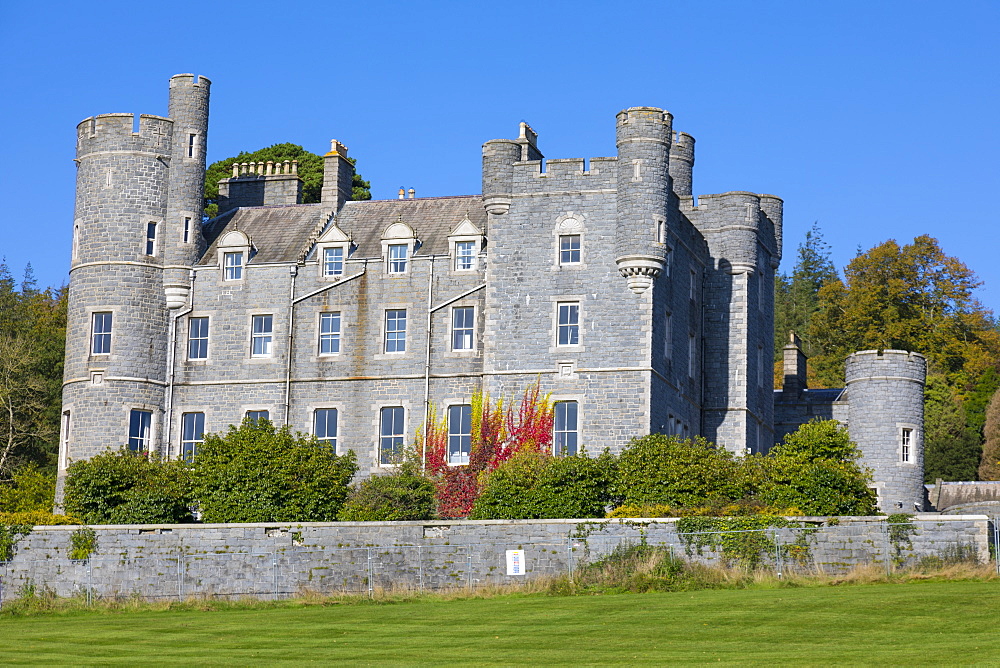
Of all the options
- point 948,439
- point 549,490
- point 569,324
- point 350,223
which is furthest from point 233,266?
point 948,439

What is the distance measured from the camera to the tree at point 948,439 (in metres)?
71.8

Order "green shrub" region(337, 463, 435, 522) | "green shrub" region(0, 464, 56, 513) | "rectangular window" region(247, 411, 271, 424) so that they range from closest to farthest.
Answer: "green shrub" region(337, 463, 435, 522), "rectangular window" region(247, 411, 271, 424), "green shrub" region(0, 464, 56, 513)

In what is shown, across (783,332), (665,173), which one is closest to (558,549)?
(665,173)

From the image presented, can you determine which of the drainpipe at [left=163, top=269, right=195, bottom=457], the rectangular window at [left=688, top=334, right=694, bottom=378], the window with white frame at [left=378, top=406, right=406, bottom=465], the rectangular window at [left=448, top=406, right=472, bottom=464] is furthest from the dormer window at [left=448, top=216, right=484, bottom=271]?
the drainpipe at [left=163, top=269, right=195, bottom=457]

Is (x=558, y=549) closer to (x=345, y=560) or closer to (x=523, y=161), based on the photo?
(x=345, y=560)

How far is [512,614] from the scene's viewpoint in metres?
34.8

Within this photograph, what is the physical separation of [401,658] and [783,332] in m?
72.6

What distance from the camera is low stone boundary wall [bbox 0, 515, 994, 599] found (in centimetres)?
3978

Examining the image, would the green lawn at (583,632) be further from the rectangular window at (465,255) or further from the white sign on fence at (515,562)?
the rectangular window at (465,255)

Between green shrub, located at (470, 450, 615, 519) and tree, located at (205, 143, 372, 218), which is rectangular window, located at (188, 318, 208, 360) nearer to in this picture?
green shrub, located at (470, 450, 615, 519)

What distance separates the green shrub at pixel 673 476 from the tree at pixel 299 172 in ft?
119

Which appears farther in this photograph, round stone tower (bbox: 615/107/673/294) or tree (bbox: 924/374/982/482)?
tree (bbox: 924/374/982/482)

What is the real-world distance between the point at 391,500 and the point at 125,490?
776 centimetres

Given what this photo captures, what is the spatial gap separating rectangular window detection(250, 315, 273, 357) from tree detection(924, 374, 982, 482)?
31074mm
